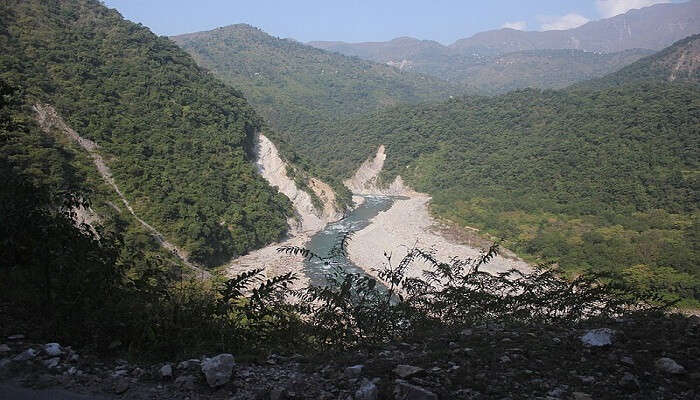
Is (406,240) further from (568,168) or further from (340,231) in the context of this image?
(568,168)

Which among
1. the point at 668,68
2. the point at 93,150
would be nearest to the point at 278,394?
the point at 93,150

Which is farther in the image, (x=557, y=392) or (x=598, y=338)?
(x=598, y=338)

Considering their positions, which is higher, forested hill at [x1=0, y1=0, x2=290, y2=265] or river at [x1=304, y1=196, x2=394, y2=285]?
forested hill at [x1=0, y1=0, x2=290, y2=265]

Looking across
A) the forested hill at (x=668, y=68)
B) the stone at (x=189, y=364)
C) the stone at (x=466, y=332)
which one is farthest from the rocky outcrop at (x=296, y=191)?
the forested hill at (x=668, y=68)

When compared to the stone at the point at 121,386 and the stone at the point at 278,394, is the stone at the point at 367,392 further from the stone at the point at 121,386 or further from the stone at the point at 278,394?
the stone at the point at 121,386

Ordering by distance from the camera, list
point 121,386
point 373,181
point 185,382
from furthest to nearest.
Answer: point 373,181, point 185,382, point 121,386

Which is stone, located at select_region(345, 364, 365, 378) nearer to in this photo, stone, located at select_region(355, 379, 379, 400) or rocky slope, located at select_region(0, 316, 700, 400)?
rocky slope, located at select_region(0, 316, 700, 400)

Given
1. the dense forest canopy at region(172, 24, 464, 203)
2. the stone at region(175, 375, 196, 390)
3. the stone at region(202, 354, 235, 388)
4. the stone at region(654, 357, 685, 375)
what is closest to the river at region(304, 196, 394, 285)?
the stone at region(202, 354, 235, 388)

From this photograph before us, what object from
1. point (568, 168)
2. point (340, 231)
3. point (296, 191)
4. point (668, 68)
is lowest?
point (340, 231)
